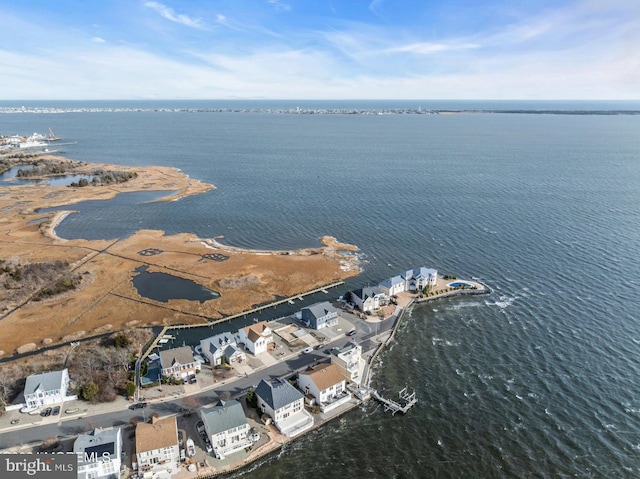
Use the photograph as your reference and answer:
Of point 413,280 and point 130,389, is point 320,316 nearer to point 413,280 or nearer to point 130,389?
point 413,280

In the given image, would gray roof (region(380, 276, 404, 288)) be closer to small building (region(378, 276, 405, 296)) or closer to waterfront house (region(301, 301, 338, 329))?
small building (region(378, 276, 405, 296))

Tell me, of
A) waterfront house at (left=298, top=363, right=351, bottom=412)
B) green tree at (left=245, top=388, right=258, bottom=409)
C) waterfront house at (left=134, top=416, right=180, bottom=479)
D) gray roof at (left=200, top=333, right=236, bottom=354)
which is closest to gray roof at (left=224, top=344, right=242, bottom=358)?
gray roof at (left=200, top=333, right=236, bottom=354)

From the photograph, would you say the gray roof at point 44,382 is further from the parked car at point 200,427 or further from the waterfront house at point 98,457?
the parked car at point 200,427

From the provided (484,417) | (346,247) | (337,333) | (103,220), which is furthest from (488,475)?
(103,220)

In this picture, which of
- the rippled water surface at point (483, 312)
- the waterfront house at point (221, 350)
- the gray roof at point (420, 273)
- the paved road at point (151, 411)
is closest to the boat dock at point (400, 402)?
the rippled water surface at point (483, 312)

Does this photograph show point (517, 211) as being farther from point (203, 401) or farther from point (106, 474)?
point (106, 474)
